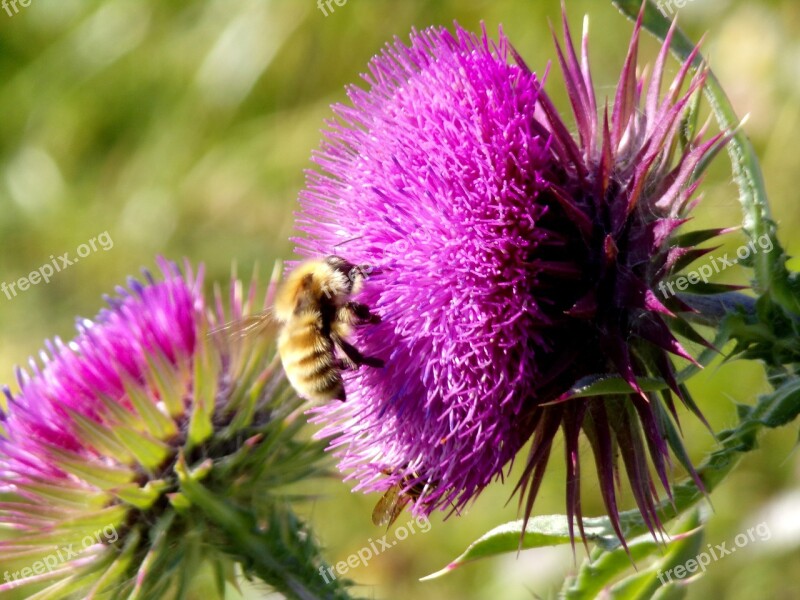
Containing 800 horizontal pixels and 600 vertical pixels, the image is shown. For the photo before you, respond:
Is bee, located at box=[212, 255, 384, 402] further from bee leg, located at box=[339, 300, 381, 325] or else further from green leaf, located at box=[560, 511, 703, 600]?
green leaf, located at box=[560, 511, 703, 600]

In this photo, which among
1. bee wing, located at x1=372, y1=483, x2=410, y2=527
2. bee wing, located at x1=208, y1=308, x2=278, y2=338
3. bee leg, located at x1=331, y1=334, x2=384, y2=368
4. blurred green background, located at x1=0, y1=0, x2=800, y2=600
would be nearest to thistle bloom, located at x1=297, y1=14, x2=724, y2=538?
bee leg, located at x1=331, y1=334, x2=384, y2=368

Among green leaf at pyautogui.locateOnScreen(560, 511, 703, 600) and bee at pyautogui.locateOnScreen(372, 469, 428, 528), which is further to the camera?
bee at pyautogui.locateOnScreen(372, 469, 428, 528)

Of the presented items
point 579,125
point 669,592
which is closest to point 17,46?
point 579,125

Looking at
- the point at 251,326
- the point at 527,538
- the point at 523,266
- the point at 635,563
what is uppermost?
→ the point at 251,326

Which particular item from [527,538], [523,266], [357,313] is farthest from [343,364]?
[527,538]

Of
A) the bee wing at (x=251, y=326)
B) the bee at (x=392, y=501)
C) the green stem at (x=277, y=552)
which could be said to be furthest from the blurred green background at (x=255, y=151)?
the bee at (x=392, y=501)

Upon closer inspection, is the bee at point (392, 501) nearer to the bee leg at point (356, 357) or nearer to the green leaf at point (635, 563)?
the bee leg at point (356, 357)

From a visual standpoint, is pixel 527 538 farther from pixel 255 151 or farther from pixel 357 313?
pixel 255 151
